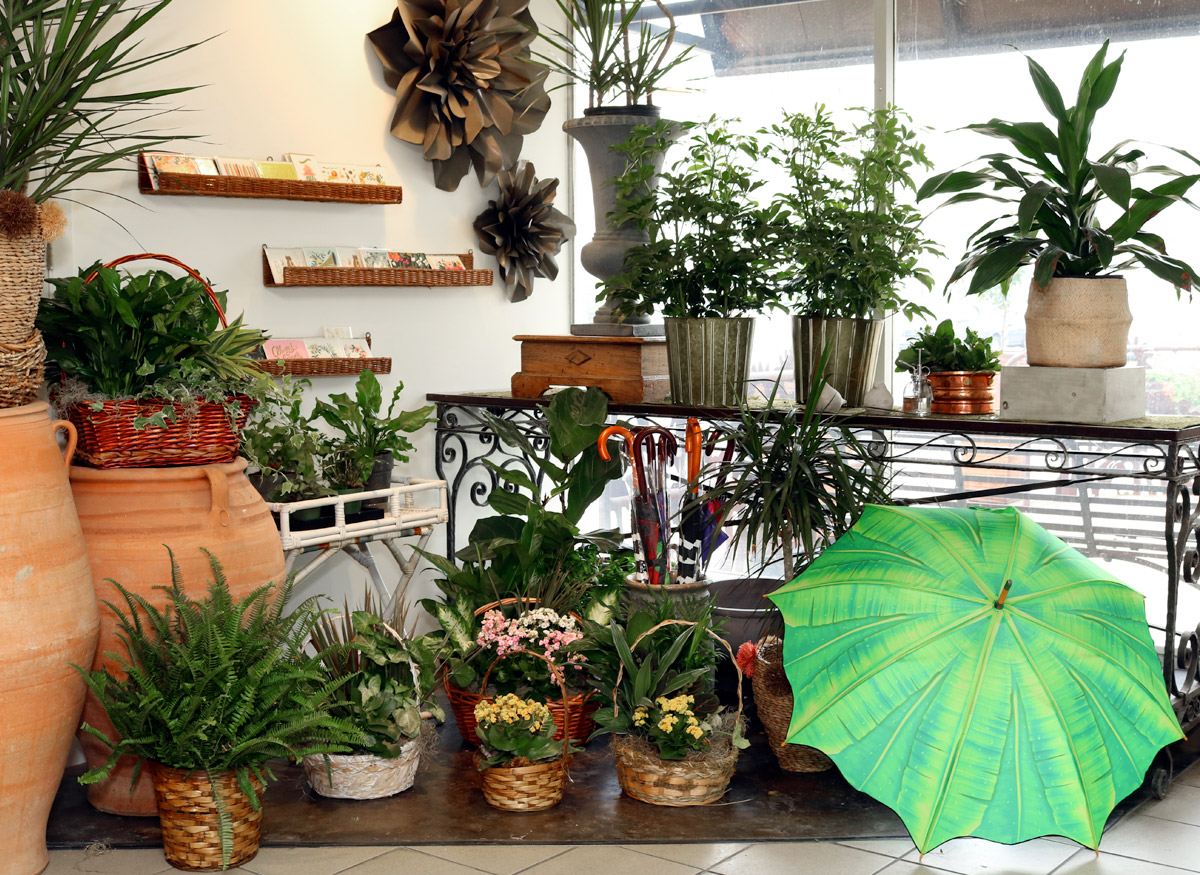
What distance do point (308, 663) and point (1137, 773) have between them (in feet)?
5.21

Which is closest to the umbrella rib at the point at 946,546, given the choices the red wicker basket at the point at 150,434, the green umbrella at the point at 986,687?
the green umbrella at the point at 986,687

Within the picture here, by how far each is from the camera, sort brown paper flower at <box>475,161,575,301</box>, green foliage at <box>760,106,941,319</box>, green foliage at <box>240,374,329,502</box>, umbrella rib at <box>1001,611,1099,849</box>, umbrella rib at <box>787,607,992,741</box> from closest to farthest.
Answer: umbrella rib at <box>1001,611,1099,849</box> → umbrella rib at <box>787,607,992,741</box> → green foliage at <box>240,374,329,502</box> → green foliage at <box>760,106,941,319</box> → brown paper flower at <box>475,161,575,301</box>

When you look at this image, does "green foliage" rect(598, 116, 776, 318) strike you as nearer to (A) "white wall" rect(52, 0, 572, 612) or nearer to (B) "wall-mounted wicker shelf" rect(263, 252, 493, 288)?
(B) "wall-mounted wicker shelf" rect(263, 252, 493, 288)

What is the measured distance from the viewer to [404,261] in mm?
3699

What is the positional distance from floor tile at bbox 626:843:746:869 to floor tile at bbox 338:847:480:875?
1.15ft

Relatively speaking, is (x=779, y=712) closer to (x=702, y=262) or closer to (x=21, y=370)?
(x=702, y=262)

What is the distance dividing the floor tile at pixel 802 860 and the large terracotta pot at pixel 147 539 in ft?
3.91

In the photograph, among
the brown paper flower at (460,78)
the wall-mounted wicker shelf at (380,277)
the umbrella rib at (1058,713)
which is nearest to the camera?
the umbrella rib at (1058,713)

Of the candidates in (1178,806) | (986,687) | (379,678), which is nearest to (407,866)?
(379,678)

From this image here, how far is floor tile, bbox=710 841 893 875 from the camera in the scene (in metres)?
2.34

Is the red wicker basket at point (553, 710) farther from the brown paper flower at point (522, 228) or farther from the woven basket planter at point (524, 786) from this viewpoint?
the brown paper flower at point (522, 228)

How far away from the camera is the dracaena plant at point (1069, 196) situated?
270 cm

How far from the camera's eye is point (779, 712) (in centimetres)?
282

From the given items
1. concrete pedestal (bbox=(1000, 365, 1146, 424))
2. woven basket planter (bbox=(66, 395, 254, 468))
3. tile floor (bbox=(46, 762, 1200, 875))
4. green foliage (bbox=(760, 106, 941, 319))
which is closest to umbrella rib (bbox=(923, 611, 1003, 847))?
tile floor (bbox=(46, 762, 1200, 875))
